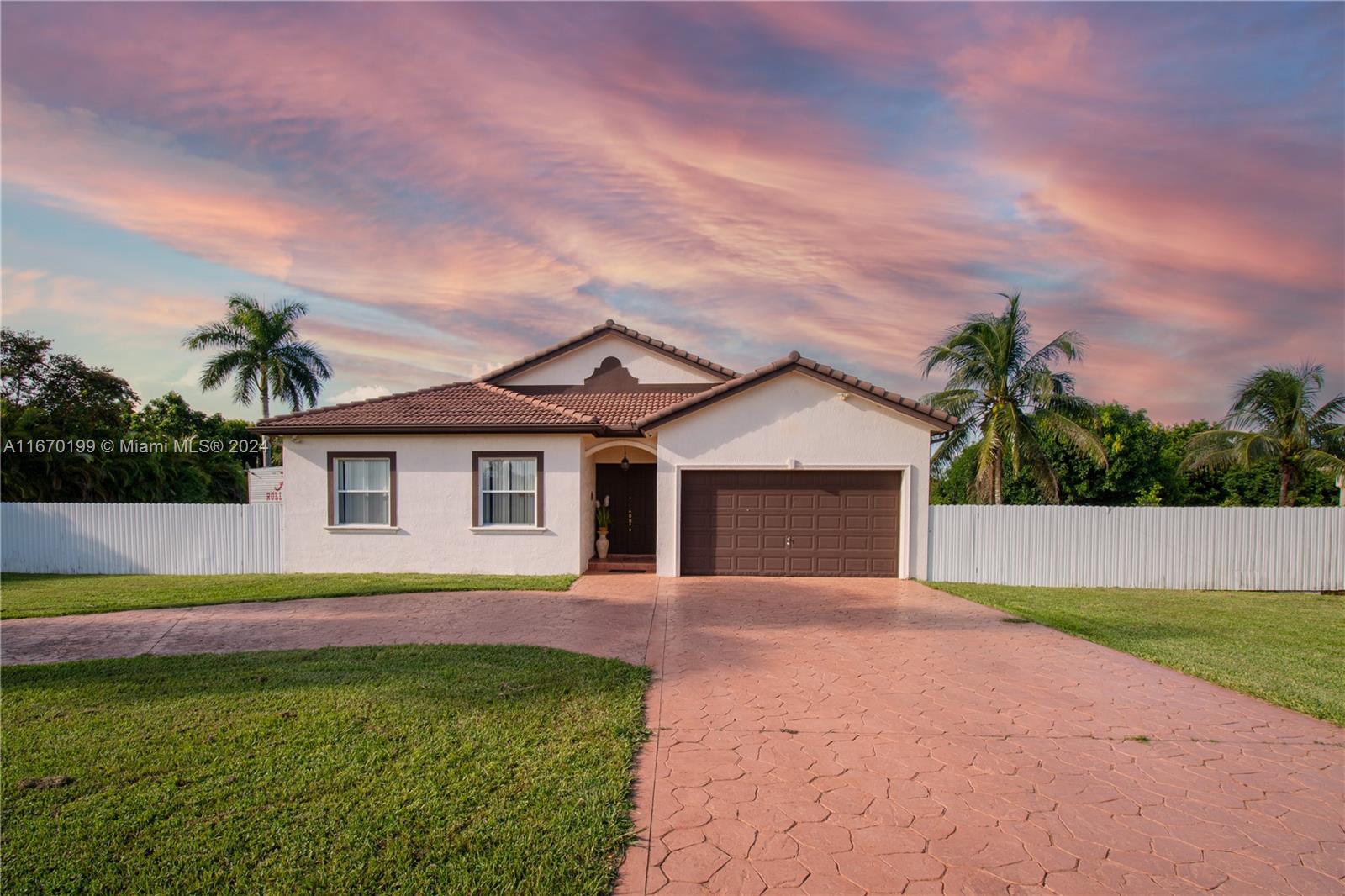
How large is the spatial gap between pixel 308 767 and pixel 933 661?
256 inches

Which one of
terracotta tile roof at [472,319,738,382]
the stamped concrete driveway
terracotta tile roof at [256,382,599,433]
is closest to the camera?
the stamped concrete driveway

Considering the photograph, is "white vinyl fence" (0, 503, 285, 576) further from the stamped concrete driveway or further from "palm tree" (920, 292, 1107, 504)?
"palm tree" (920, 292, 1107, 504)

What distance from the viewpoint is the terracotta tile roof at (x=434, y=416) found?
14.0 m

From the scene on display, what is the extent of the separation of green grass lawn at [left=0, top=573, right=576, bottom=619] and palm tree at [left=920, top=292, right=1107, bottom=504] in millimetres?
13131

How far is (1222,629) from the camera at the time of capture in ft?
32.2

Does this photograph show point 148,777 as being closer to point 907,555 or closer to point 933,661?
point 933,661

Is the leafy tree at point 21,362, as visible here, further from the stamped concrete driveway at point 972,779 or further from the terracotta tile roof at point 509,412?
the stamped concrete driveway at point 972,779

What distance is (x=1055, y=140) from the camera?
11.1 metres

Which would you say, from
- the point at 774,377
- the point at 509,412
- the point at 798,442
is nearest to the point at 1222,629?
the point at 798,442

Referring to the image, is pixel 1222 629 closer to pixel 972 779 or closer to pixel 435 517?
pixel 972 779

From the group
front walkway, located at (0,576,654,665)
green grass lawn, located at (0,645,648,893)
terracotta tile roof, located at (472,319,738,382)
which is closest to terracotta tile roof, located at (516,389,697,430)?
terracotta tile roof, located at (472,319,738,382)

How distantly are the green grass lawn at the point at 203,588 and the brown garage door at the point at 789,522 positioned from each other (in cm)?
319

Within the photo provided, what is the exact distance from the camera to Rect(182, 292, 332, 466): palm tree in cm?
2739

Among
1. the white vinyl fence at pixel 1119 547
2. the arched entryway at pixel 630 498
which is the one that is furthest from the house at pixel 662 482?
the white vinyl fence at pixel 1119 547
